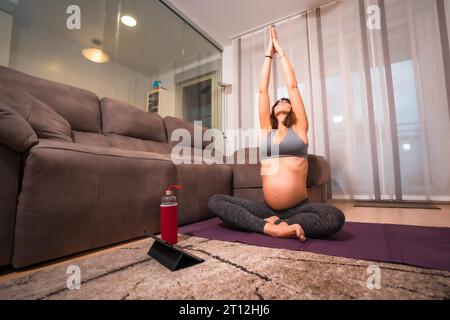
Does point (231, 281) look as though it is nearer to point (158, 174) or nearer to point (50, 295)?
point (50, 295)

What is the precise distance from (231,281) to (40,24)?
326 centimetres

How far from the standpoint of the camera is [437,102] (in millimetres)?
2123

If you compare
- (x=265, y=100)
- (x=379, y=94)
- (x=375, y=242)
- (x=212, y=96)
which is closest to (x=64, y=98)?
(x=265, y=100)

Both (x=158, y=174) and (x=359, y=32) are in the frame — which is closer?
(x=158, y=174)

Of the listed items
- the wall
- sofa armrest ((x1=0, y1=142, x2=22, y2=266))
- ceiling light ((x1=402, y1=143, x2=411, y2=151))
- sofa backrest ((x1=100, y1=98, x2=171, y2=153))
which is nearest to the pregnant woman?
sofa armrest ((x1=0, y1=142, x2=22, y2=266))

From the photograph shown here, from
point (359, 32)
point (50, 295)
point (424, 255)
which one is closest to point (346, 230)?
point (424, 255)

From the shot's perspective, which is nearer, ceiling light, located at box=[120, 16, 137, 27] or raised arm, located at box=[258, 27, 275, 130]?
raised arm, located at box=[258, 27, 275, 130]

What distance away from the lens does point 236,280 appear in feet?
1.90

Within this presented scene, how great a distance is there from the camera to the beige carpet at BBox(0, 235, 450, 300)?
51cm

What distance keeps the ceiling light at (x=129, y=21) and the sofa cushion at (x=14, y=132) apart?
107 inches

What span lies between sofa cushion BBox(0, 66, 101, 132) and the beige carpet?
118 cm

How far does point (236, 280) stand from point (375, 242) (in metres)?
0.72

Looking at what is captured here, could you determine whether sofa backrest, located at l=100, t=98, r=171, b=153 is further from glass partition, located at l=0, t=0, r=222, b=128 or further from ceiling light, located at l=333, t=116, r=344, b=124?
ceiling light, located at l=333, t=116, r=344, b=124

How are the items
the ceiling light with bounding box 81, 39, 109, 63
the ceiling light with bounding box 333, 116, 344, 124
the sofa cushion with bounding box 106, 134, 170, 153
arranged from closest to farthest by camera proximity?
1. the sofa cushion with bounding box 106, 134, 170, 153
2. the ceiling light with bounding box 333, 116, 344, 124
3. the ceiling light with bounding box 81, 39, 109, 63
